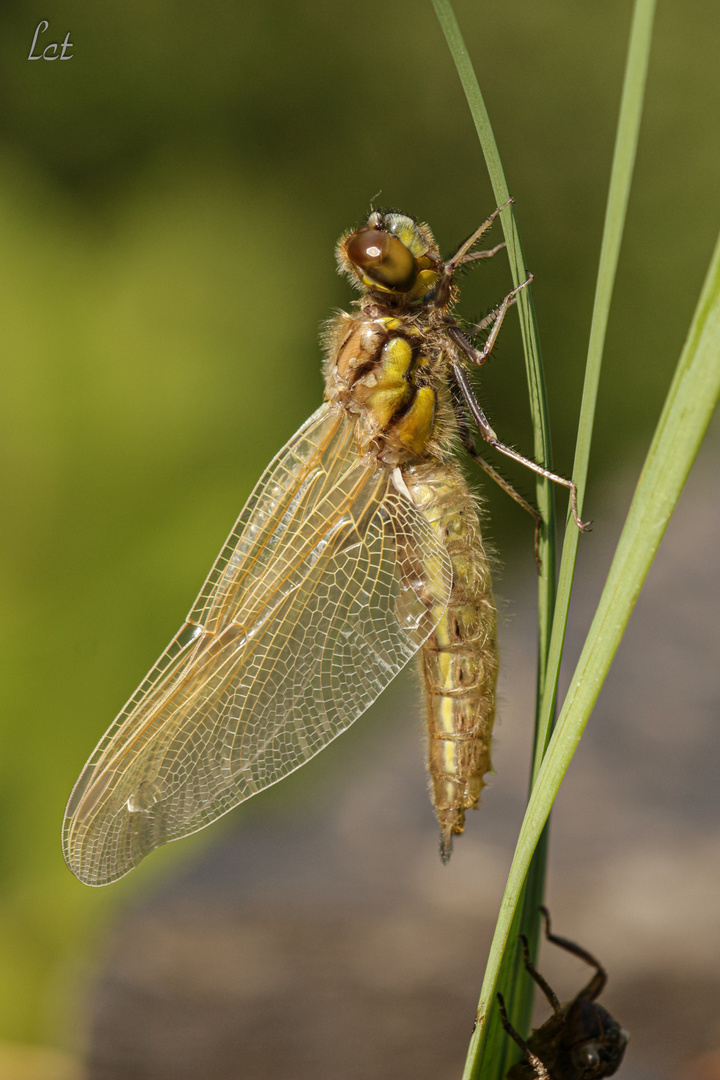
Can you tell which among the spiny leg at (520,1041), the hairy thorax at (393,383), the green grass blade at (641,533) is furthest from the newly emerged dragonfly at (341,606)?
the green grass blade at (641,533)

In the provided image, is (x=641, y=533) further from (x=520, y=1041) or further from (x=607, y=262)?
(x=520, y=1041)

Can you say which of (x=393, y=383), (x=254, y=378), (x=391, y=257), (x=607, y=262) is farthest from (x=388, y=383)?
(x=254, y=378)

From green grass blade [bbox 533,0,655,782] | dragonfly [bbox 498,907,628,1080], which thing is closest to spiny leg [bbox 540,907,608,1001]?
dragonfly [bbox 498,907,628,1080]

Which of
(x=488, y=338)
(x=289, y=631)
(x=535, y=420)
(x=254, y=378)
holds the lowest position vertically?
(x=289, y=631)

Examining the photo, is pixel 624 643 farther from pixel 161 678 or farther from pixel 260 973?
pixel 161 678

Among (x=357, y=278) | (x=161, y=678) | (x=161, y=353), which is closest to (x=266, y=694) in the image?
(x=161, y=678)
